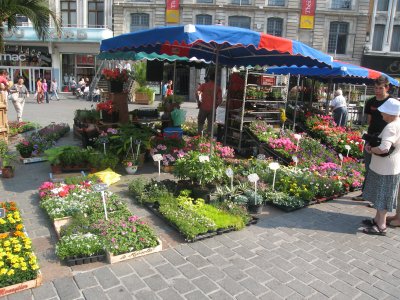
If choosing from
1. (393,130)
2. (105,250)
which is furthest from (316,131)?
(105,250)

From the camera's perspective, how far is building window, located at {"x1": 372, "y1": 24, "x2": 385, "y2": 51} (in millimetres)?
29328

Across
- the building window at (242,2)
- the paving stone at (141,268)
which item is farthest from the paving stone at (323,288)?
the building window at (242,2)

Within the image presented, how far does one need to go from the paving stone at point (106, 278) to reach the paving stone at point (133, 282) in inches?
3.1

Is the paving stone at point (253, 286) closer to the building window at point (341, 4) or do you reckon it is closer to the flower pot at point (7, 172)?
the flower pot at point (7, 172)

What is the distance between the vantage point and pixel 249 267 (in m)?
3.91

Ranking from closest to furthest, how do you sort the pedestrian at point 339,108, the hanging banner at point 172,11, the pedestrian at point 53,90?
1. the pedestrian at point 339,108
2. the pedestrian at point 53,90
3. the hanging banner at point 172,11

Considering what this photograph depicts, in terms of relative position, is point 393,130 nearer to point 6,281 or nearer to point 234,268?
point 234,268

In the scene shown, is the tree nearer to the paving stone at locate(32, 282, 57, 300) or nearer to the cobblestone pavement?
the cobblestone pavement

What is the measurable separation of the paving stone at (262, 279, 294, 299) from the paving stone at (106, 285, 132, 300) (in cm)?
132

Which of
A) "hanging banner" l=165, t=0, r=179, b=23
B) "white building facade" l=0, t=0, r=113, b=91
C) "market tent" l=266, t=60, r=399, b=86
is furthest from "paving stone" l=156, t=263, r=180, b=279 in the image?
"hanging banner" l=165, t=0, r=179, b=23

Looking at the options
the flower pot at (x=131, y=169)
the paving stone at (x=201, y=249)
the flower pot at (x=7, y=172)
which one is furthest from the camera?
the flower pot at (x=131, y=169)

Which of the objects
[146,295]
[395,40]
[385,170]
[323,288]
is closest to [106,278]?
[146,295]

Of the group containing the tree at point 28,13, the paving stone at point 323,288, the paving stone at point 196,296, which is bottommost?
the paving stone at point 196,296

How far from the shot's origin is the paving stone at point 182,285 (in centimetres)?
343
